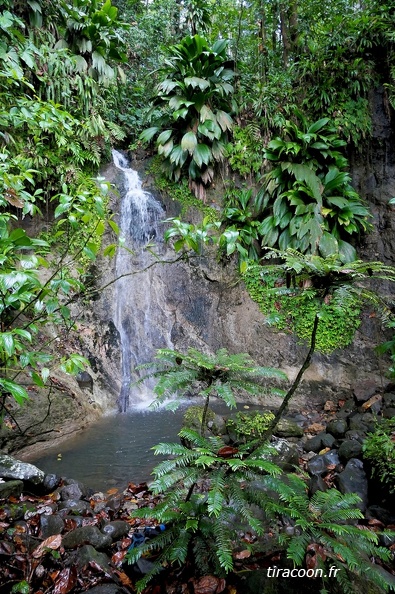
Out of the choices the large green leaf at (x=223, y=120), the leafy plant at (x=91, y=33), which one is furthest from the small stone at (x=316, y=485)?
the leafy plant at (x=91, y=33)

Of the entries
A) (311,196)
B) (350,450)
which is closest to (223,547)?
(350,450)

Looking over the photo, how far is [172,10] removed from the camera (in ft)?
32.3

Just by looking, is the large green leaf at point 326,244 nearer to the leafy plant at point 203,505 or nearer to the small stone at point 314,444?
the small stone at point 314,444

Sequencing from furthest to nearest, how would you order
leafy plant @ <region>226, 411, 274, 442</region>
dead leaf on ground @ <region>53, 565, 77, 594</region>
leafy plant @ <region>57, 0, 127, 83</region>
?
leafy plant @ <region>57, 0, 127, 83</region> → leafy plant @ <region>226, 411, 274, 442</region> → dead leaf on ground @ <region>53, 565, 77, 594</region>

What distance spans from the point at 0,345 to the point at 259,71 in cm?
885

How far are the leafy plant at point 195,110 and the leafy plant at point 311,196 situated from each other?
1.26m

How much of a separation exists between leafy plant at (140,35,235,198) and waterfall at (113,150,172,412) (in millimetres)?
922

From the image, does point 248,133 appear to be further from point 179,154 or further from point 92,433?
point 92,433

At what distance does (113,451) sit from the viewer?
14.0 feet

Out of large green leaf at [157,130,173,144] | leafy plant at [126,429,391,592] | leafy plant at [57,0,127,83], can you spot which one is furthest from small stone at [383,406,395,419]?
leafy plant at [57,0,127,83]

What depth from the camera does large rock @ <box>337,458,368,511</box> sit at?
3193mm

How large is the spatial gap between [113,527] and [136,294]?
15.7 feet

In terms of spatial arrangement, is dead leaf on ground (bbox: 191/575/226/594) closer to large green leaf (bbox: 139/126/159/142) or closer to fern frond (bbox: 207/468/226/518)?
fern frond (bbox: 207/468/226/518)

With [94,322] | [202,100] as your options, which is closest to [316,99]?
[202,100]
